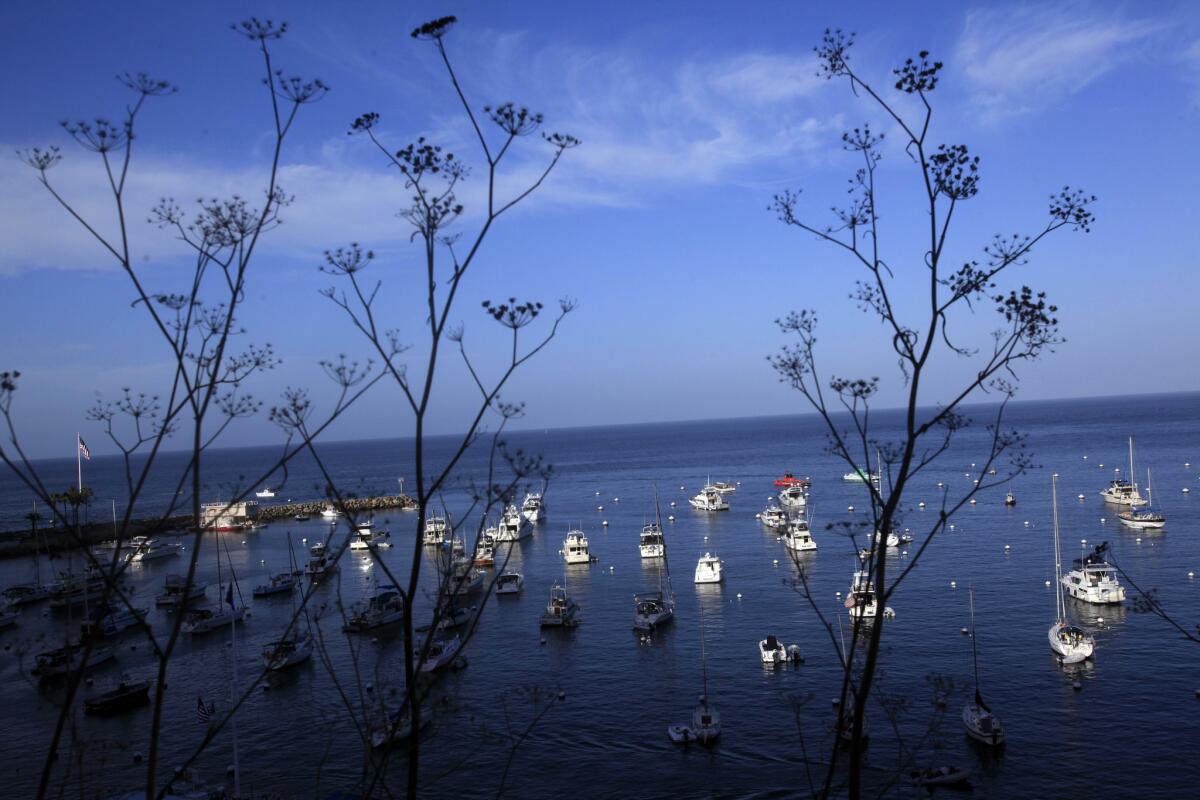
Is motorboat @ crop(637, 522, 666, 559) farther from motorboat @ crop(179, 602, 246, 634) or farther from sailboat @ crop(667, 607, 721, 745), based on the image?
sailboat @ crop(667, 607, 721, 745)

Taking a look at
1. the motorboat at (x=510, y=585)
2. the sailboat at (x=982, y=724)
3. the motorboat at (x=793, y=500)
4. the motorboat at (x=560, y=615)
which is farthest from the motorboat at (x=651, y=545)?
the sailboat at (x=982, y=724)

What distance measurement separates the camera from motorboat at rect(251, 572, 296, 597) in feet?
184

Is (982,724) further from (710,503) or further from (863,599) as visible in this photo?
(710,503)

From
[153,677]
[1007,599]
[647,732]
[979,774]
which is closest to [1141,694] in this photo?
[979,774]

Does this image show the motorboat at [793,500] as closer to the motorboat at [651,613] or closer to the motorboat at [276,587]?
the motorboat at [651,613]

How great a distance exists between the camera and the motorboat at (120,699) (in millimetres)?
33844

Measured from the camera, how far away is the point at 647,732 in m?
28.8

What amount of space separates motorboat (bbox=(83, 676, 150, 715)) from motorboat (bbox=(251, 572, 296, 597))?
65.9ft

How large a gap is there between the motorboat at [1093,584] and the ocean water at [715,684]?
0.78 metres

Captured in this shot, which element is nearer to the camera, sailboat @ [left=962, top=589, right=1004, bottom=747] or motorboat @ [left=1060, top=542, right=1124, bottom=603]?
sailboat @ [left=962, top=589, right=1004, bottom=747]

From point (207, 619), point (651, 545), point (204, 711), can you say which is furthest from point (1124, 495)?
point (204, 711)

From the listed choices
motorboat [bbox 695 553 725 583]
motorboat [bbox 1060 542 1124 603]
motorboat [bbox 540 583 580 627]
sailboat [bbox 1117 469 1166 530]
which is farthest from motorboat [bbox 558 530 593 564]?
sailboat [bbox 1117 469 1166 530]

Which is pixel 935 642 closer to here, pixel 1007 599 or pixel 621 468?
pixel 1007 599

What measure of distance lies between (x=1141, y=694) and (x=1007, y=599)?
1307cm
